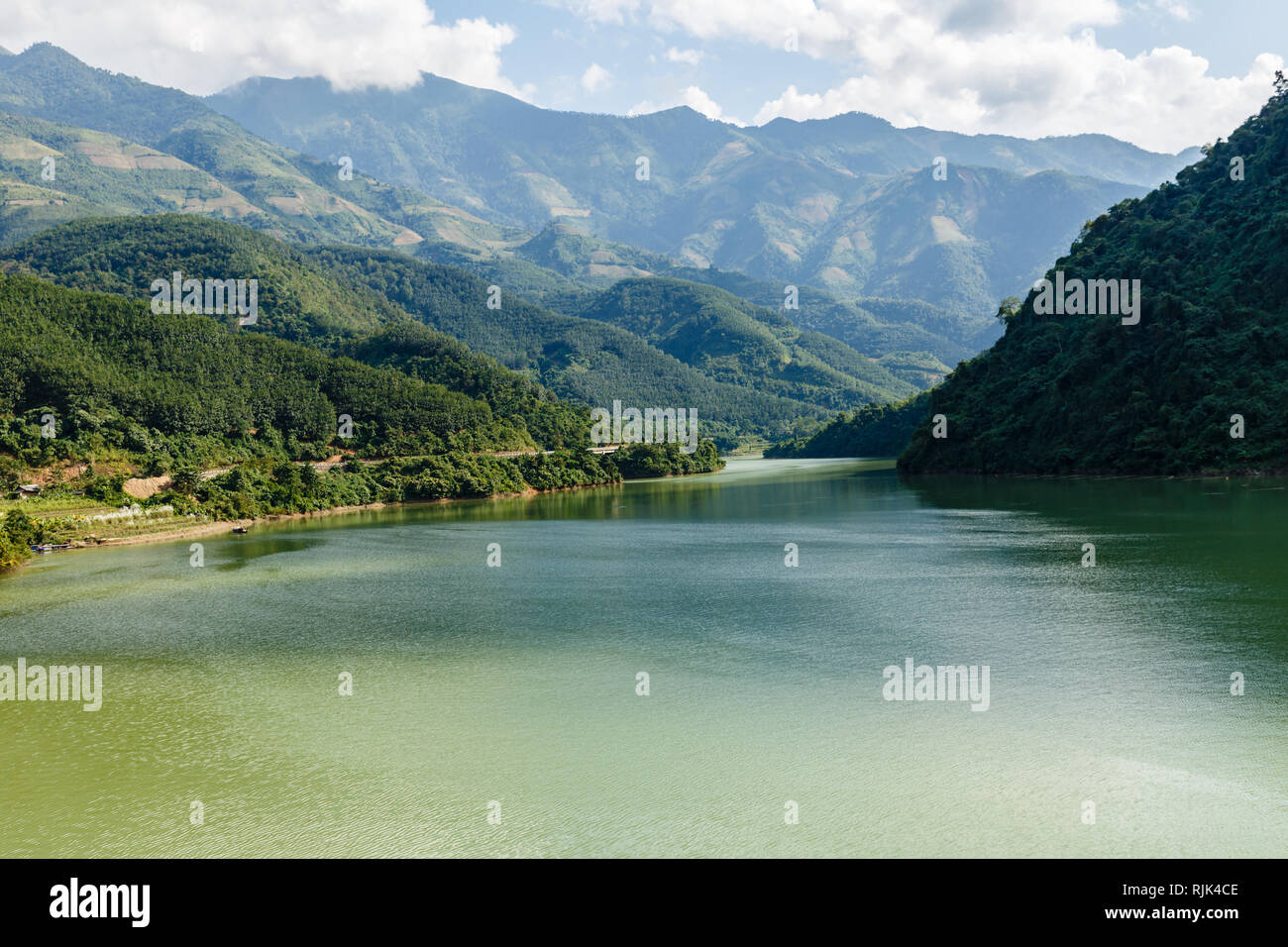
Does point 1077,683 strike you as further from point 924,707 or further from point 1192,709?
point 924,707
